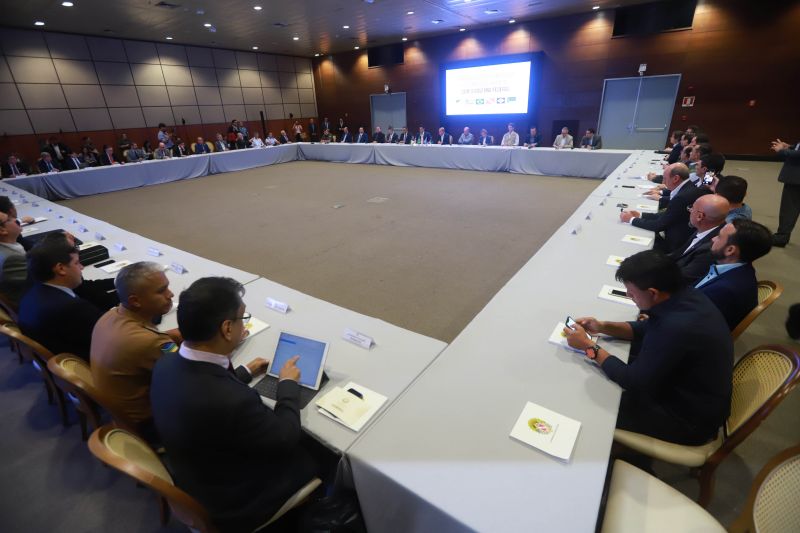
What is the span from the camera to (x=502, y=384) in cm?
149

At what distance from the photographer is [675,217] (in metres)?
3.10

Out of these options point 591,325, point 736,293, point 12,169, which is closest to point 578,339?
point 591,325

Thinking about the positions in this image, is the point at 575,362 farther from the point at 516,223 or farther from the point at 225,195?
the point at 225,195

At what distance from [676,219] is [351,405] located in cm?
312

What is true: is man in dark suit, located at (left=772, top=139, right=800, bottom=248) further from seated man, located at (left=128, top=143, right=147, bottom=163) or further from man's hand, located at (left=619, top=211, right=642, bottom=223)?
seated man, located at (left=128, top=143, right=147, bottom=163)

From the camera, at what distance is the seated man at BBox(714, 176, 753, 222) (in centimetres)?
266

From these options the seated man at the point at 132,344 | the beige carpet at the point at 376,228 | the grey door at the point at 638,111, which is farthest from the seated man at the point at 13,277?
the grey door at the point at 638,111

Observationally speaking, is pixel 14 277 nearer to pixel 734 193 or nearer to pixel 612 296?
pixel 612 296

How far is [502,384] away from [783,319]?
308 cm

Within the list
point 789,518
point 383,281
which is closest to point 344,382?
point 789,518

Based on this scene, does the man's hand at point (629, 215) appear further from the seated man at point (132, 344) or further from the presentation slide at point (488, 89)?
the presentation slide at point (488, 89)

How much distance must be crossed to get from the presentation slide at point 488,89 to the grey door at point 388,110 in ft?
6.69

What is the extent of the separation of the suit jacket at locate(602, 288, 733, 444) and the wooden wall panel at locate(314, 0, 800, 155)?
10.8 metres

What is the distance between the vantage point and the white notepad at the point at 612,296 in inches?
80.6
